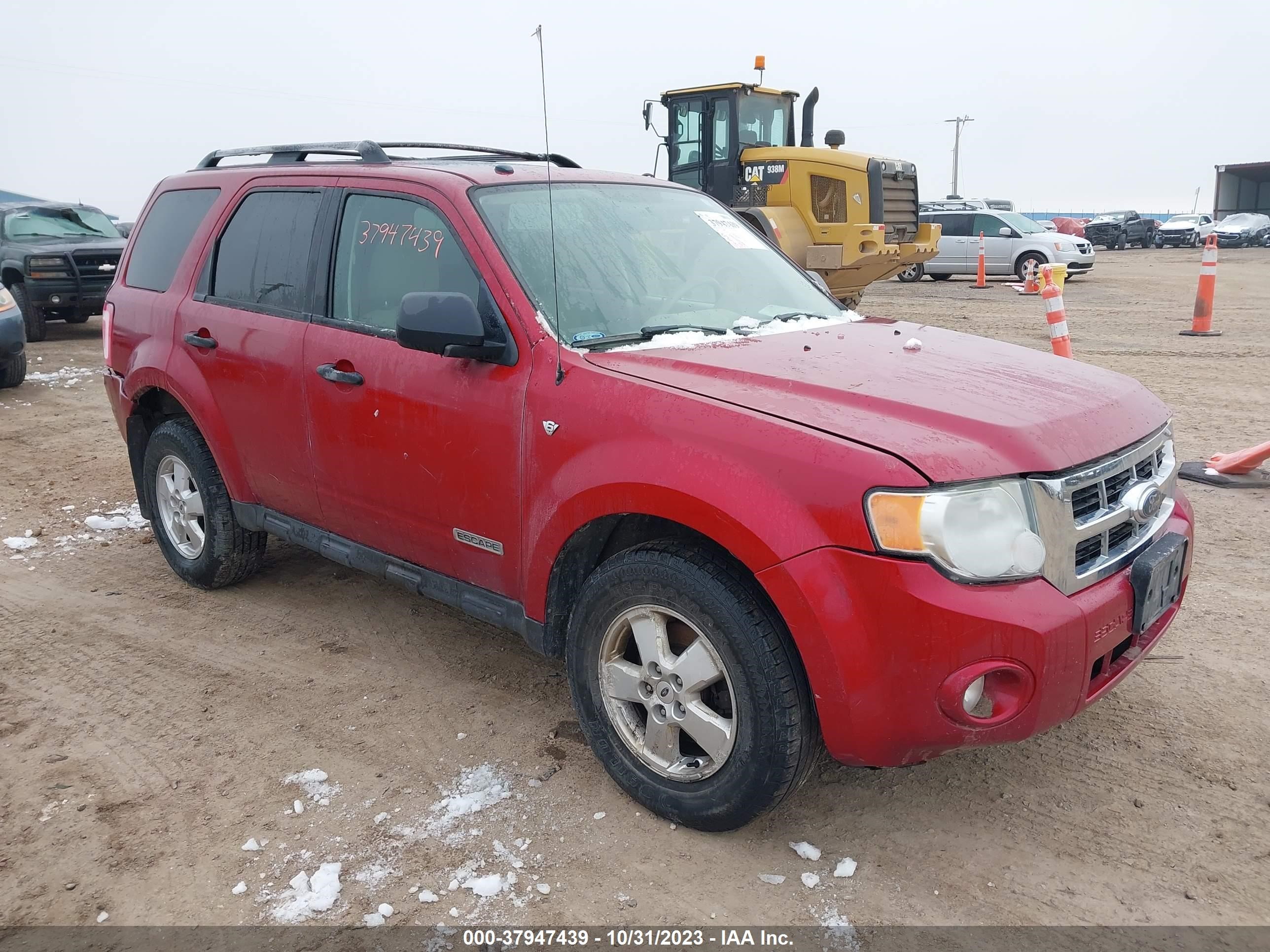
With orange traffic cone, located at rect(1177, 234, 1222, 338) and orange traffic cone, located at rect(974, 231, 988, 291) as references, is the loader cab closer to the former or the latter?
orange traffic cone, located at rect(1177, 234, 1222, 338)

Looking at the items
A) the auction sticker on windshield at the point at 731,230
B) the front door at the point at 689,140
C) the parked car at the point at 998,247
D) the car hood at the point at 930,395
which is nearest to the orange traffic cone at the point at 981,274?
the parked car at the point at 998,247

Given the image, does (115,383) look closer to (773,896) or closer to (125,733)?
(125,733)

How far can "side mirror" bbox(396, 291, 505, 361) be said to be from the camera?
304cm

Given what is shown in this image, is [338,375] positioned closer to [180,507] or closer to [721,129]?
[180,507]

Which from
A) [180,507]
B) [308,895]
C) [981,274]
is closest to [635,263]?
[308,895]

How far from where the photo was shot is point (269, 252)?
411 centimetres

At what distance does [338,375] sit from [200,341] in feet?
3.46

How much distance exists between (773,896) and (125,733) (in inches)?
93.6

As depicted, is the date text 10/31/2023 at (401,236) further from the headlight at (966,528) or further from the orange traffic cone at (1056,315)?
the orange traffic cone at (1056,315)

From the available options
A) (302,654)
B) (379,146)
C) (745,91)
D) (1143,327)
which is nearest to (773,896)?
(302,654)

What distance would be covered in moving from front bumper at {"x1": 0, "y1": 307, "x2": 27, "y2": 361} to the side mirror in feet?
27.5

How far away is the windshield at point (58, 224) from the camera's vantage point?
543 inches

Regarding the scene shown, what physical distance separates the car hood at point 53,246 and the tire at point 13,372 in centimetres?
366

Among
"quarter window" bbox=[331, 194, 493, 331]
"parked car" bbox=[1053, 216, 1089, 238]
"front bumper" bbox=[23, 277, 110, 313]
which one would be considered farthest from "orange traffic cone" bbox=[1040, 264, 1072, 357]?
"parked car" bbox=[1053, 216, 1089, 238]
